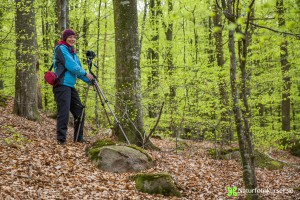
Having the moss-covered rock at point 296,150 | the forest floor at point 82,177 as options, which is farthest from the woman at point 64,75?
the moss-covered rock at point 296,150

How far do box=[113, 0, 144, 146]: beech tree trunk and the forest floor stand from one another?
1056mm

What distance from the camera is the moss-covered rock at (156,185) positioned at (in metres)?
5.11

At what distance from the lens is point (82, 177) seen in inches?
201

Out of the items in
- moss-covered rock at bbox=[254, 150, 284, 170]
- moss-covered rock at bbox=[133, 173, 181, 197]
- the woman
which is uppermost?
the woman

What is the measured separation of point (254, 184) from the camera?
16.7 feet

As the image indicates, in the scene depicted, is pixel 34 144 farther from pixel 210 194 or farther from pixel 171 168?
pixel 210 194

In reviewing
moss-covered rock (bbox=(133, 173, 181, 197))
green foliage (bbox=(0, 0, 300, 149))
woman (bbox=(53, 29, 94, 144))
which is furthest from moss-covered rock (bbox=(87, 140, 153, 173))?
green foliage (bbox=(0, 0, 300, 149))

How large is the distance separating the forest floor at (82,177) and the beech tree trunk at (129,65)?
1.06 m

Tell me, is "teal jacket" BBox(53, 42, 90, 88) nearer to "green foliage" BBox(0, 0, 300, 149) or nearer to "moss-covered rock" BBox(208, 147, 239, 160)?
"green foliage" BBox(0, 0, 300, 149)

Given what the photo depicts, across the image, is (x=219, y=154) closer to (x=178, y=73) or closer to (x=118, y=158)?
(x=178, y=73)

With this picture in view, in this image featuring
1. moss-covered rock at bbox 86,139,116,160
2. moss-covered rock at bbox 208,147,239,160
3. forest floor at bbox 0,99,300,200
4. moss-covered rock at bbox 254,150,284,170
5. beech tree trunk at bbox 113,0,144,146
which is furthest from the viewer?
moss-covered rock at bbox 254,150,284,170

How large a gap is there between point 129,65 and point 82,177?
3.22 meters

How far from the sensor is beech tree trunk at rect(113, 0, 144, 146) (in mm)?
7324

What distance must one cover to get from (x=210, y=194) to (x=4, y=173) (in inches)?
145
